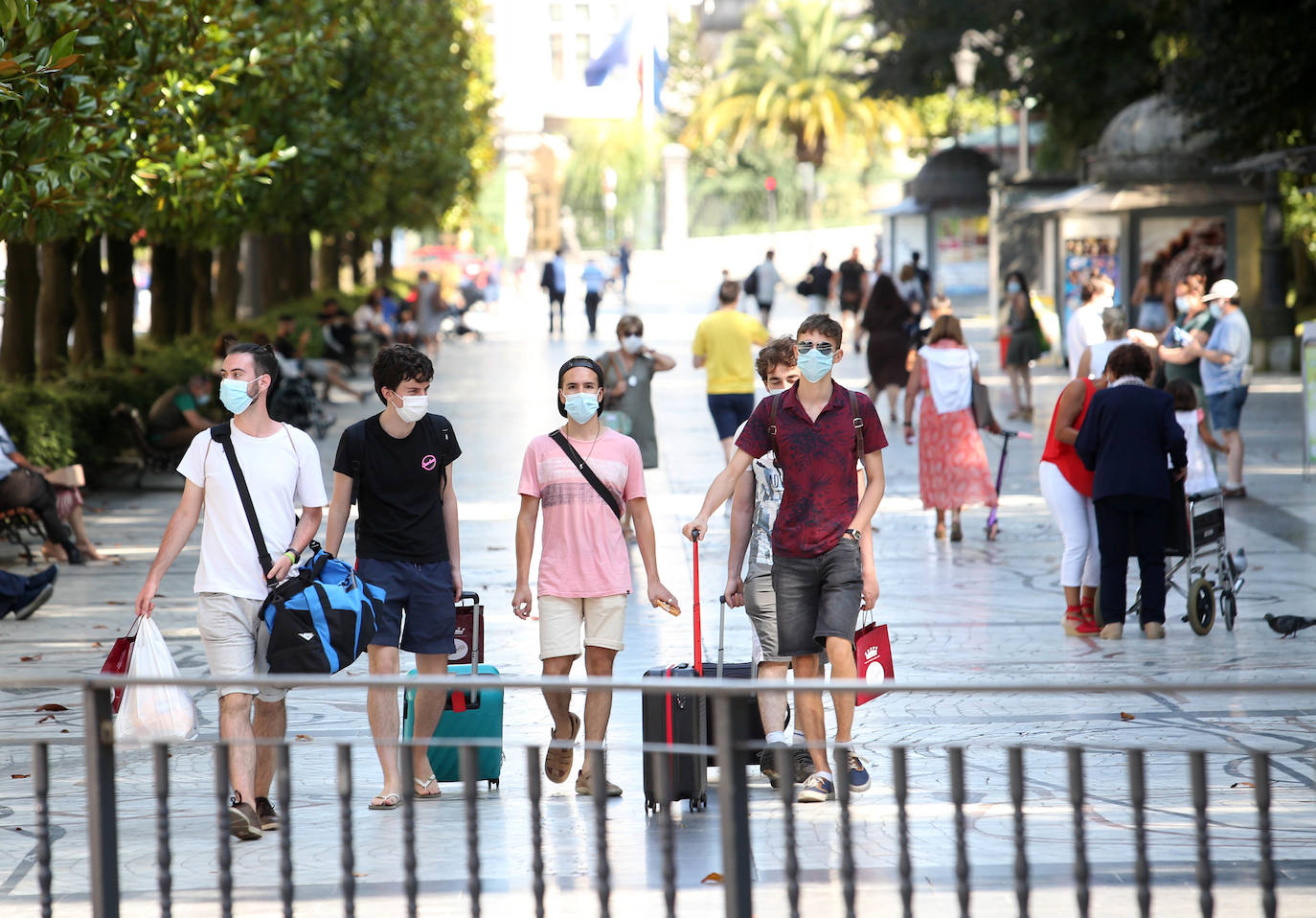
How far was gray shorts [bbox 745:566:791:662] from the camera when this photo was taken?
6672 mm

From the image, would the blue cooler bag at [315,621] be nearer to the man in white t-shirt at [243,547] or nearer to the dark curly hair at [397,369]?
the man in white t-shirt at [243,547]

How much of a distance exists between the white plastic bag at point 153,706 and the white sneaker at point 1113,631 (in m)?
5.20

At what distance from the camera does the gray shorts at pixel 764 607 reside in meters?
6.67

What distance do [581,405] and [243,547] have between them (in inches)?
52.5

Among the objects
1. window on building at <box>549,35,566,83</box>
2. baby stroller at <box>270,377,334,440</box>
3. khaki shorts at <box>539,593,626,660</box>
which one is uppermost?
window on building at <box>549,35,566,83</box>

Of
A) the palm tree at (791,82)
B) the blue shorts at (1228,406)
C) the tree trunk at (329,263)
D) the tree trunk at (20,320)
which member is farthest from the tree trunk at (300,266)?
the palm tree at (791,82)

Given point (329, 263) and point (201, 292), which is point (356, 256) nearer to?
point (329, 263)

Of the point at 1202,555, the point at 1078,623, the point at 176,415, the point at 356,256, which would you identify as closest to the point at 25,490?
the point at 176,415

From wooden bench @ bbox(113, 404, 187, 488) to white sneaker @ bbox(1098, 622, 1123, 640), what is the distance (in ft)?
32.2

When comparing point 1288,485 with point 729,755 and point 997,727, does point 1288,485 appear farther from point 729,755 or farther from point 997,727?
point 729,755

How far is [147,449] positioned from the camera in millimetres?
16359

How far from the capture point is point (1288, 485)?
48.6 ft

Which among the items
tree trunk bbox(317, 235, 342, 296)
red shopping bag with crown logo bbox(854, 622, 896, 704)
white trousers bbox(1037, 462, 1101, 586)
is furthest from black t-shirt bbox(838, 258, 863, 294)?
red shopping bag with crown logo bbox(854, 622, 896, 704)

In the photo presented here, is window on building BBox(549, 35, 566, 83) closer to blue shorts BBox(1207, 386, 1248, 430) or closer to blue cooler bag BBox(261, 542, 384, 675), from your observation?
blue shorts BBox(1207, 386, 1248, 430)
